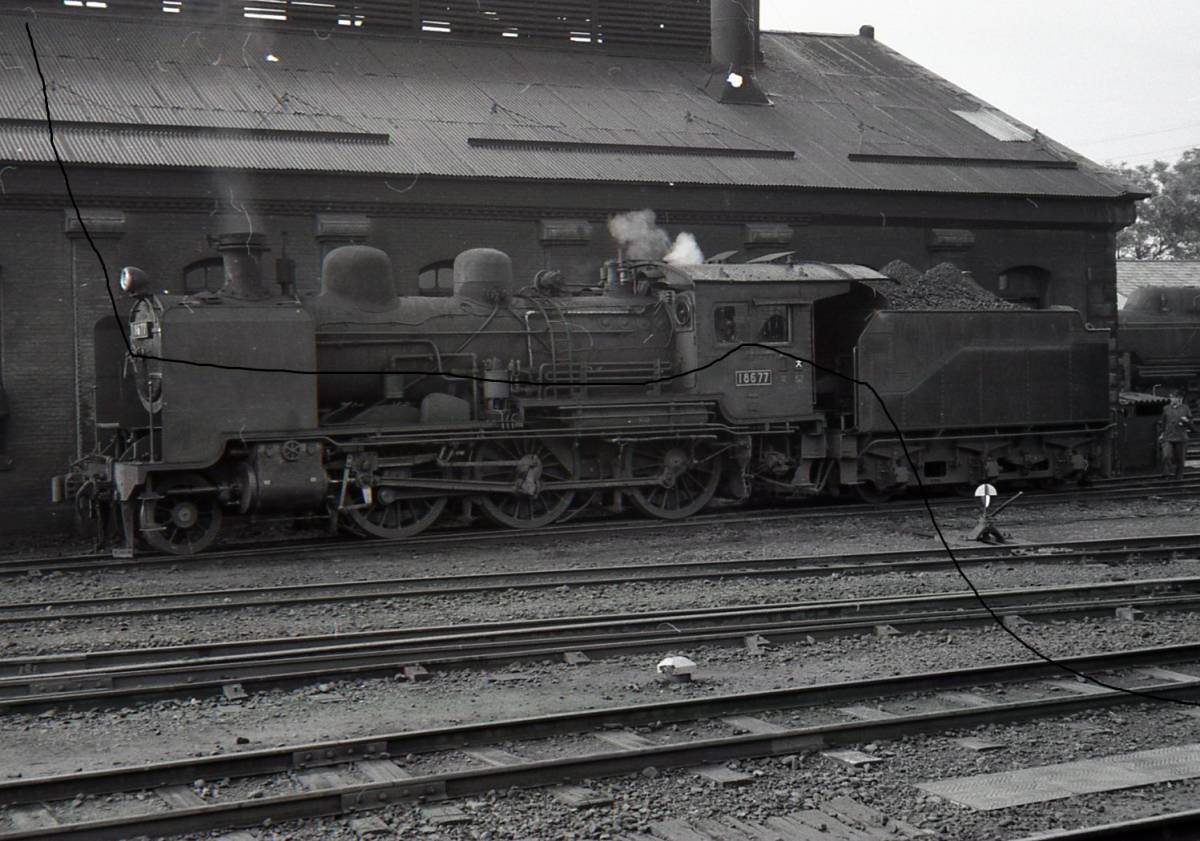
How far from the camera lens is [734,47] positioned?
2605 centimetres

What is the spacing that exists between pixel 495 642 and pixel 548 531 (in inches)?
251

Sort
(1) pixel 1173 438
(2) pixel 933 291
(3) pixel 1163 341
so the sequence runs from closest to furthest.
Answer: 1. (2) pixel 933 291
2. (1) pixel 1173 438
3. (3) pixel 1163 341

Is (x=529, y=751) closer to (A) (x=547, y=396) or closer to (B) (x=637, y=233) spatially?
(A) (x=547, y=396)

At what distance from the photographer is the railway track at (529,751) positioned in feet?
18.1

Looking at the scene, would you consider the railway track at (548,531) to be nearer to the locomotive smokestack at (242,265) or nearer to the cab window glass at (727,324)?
the cab window glass at (727,324)

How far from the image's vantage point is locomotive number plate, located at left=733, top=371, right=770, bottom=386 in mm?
16641

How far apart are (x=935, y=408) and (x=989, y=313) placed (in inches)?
66.4

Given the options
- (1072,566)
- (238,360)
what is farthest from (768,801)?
(238,360)

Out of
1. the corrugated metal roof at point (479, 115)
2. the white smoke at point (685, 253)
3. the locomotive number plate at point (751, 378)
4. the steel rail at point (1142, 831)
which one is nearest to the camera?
the steel rail at point (1142, 831)

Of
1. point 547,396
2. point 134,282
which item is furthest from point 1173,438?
point 134,282

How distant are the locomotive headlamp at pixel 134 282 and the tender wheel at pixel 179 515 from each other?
2.05m

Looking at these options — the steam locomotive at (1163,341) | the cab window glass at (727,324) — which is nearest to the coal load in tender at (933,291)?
the cab window glass at (727,324)

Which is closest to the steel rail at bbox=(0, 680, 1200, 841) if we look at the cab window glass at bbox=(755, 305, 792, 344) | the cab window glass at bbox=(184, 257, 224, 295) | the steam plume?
the cab window glass at bbox=(755, 305, 792, 344)

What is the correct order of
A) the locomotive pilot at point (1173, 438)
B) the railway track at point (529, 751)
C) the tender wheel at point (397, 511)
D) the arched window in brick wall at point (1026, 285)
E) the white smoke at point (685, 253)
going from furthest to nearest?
the arched window in brick wall at point (1026, 285), the locomotive pilot at point (1173, 438), the white smoke at point (685, 253), the tender wheel at point (397, 511), the railway track at point (529, 751)
